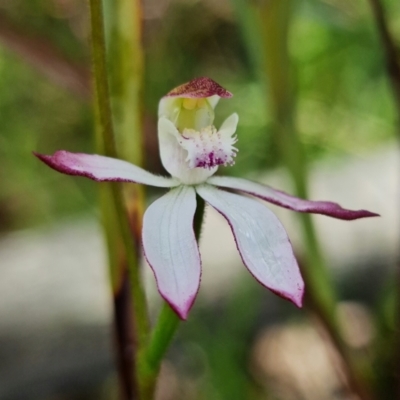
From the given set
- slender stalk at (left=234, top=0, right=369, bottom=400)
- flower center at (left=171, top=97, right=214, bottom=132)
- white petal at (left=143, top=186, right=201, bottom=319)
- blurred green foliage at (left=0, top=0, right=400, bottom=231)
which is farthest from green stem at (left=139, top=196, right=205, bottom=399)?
blurred green foliage at (left=0, top=0, right=400, bottom=231)

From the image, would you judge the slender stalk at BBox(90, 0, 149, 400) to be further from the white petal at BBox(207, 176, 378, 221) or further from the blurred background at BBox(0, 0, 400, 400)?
the blurred background at BBox(0, 0, 400, 400)

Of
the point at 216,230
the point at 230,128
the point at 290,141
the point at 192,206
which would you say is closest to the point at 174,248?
the point at 192,206

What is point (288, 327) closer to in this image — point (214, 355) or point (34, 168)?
point (214, 355)

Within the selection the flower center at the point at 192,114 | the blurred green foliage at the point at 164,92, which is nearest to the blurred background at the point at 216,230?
the blurred green foliage at the point at 164,92

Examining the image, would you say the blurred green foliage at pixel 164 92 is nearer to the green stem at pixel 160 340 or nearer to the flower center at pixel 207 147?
the flower center at pixel 207 147

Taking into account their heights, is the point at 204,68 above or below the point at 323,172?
above

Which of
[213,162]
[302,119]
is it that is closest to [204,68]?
[302,119]

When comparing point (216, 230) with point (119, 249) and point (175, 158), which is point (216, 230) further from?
point (175, 158)
